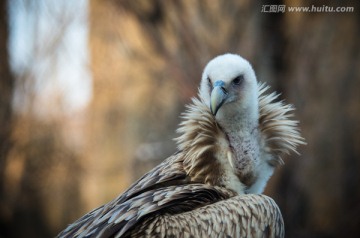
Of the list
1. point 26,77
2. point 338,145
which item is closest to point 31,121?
point 26,77

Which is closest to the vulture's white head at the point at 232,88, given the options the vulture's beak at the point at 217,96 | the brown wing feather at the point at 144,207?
the vulture's beak at the point at 217,96

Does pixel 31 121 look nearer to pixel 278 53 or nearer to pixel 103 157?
pixel 103 157

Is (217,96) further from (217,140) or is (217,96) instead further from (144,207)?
(144,207)

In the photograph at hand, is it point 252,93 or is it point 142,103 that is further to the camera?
point 142,103

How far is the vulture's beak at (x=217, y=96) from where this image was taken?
3.19 m

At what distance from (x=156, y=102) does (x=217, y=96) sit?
24.6ft

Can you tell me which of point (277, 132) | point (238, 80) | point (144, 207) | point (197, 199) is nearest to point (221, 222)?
point (197, 199)

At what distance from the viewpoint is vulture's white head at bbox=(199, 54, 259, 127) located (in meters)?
3.34

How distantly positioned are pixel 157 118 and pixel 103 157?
1.41 meters

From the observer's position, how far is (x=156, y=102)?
10680mm

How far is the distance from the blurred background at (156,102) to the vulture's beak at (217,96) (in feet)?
16.5

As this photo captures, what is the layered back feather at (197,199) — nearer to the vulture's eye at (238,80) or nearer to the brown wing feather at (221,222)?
the brown wing feather at (221,222)

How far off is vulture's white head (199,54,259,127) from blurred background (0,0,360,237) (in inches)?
190

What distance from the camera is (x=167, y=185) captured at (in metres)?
3.30
